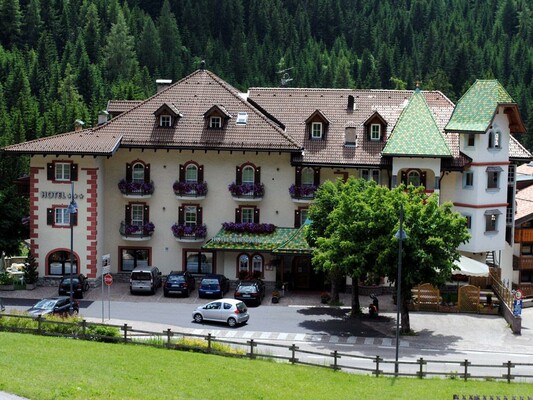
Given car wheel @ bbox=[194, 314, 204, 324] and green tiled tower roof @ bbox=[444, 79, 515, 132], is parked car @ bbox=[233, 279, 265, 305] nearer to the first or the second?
car wheel @ bbox=[194, 314, 204, 324]

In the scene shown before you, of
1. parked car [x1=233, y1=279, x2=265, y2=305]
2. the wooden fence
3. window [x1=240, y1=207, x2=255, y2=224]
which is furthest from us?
window [x1=240, y1=207, x2=255, y2=224]

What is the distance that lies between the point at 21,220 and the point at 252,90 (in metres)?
19.4

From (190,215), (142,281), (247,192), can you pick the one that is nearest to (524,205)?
(247,192)

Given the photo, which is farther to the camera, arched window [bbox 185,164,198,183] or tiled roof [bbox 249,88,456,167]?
arched window [bbox 185,164,198,183]

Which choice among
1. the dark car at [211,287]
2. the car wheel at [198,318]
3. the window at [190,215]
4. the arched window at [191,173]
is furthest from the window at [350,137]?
the car wheel at [198,318]

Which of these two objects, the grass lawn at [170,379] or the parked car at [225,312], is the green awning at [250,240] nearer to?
the parked car at [225,312]

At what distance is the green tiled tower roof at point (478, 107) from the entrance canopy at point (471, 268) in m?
9.00

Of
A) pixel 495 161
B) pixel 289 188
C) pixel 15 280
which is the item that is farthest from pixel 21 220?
pixel 495 161

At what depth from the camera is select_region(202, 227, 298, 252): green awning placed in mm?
68438

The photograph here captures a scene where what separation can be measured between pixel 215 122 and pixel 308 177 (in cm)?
737

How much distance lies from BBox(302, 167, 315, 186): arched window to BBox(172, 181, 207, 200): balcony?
6.77m

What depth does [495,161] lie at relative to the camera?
228ft

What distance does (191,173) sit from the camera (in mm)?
Result: 71062

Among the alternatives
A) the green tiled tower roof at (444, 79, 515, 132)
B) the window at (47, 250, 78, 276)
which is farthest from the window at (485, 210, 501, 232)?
the window at (47, 250, 78, 276)
